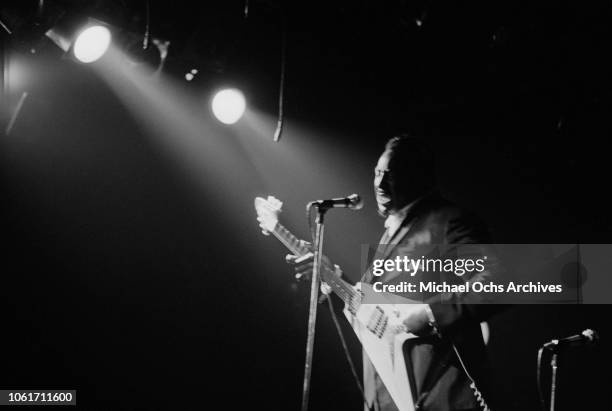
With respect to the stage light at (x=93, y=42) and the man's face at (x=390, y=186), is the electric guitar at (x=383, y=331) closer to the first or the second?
the man's face at (x=390, y=186)

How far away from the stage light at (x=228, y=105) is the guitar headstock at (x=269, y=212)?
0.62 meters

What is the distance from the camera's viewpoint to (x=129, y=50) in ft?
9.50

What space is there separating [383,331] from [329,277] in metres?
0.50

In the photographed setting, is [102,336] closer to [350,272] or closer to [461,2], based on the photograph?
[350,272]

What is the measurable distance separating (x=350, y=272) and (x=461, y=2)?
2.00 metres

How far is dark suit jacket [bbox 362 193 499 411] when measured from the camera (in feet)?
8.81

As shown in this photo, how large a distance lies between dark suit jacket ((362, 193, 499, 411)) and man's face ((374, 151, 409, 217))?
13.7 inches

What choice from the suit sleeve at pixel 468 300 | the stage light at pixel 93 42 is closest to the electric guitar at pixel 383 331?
the suit sleeve at pixel 468 300

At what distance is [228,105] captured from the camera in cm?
327

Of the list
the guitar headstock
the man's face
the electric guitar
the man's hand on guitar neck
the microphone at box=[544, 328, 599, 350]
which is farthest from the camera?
the guitar headstock

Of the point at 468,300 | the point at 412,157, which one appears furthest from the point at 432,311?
the point at 412,157

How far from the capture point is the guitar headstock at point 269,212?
3572 millimetres

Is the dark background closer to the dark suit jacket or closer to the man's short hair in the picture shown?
the man's short hair

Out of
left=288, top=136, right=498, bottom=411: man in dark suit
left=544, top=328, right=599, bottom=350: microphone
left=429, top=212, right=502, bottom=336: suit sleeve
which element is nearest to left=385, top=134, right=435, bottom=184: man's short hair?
left=288, top=136, right=498, bottom=411: man in dark suit
